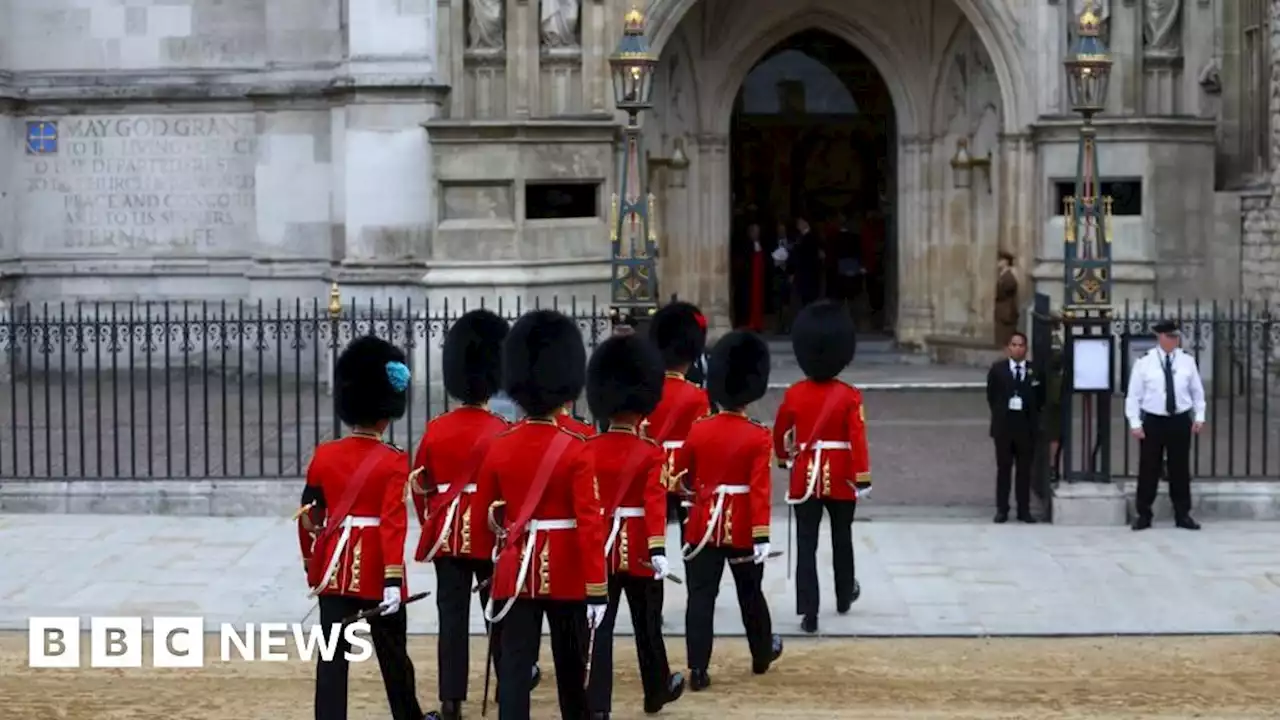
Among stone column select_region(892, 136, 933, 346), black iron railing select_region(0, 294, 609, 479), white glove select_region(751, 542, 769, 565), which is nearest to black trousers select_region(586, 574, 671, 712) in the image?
white glove select_region(751, 542, 769, 565)

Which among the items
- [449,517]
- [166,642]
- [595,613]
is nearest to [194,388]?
[166,642]

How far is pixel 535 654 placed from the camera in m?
9.73

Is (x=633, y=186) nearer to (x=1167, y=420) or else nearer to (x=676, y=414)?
(x=1167, y=420)

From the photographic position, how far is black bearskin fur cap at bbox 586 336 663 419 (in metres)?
10.3

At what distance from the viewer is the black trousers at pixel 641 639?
1034cm

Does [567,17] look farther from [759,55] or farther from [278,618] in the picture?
[278,618]

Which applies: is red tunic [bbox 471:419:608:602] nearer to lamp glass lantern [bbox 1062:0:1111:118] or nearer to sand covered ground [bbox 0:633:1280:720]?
sand covered ground [bbox 0:633:1280:720]

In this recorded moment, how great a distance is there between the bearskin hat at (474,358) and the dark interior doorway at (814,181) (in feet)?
51.6

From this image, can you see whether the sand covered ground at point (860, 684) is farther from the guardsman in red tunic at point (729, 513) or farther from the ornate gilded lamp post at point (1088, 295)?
the ornate gilded lamp post at point (1088, 295)

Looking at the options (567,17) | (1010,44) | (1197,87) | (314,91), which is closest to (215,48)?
(314,91)

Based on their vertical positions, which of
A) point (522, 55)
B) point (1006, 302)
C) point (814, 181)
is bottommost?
point (1006, 302)

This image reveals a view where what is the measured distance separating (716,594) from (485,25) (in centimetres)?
1270

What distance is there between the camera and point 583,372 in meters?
10.1

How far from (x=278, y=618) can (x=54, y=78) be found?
539 inches
